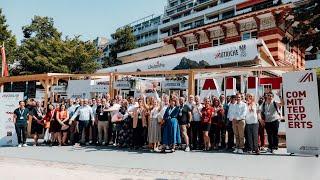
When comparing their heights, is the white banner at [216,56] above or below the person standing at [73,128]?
above

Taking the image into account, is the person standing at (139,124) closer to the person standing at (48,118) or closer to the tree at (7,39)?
the person standing at (48,118)

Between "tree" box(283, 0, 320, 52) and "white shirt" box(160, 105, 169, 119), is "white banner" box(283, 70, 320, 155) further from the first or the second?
"tree" box(283, 0, 320, 52)

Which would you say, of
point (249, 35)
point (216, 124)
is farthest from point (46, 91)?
point (249, 35)

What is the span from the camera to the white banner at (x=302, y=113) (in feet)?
34.7

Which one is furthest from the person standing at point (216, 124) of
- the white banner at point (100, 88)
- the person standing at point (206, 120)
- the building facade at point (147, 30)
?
the building facade at point (147, 30)

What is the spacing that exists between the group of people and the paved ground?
723mm

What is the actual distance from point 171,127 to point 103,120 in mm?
3123

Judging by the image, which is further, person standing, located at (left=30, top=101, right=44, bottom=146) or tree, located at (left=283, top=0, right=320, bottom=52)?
tree, located at (left=283, top=0, right=320, bottom=52)

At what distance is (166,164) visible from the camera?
31.4 feet

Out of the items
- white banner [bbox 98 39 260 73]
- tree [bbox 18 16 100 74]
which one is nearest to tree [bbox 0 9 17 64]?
tree [bbox 18 16 100 74]

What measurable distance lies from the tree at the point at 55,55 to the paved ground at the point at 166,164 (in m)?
26.4

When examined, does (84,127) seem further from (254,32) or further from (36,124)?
(254,32)

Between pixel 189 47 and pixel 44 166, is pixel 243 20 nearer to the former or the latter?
pixel 189 47

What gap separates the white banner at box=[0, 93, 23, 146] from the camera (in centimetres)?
1459
